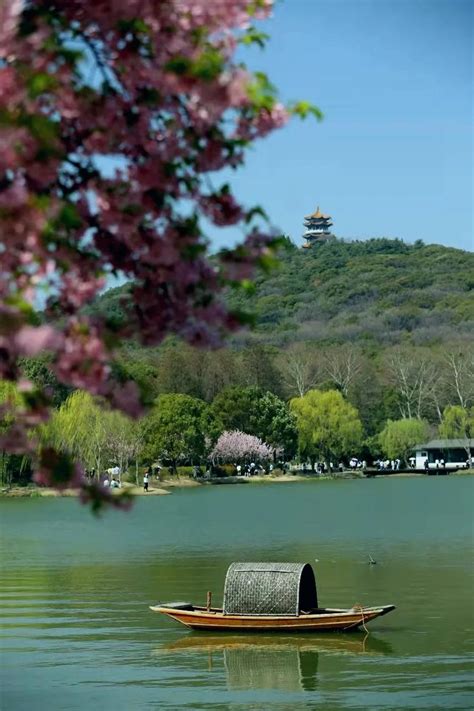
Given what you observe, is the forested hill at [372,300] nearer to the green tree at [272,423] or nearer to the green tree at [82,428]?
the green tree at [272,423]

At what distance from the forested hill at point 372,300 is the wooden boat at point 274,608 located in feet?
385

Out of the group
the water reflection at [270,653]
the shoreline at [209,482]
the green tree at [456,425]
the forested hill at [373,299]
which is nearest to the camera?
the water reflection at [270,653]

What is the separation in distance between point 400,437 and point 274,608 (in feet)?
274

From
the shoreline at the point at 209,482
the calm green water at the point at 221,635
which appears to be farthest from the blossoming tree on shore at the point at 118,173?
the shoreline at the point at 209,482

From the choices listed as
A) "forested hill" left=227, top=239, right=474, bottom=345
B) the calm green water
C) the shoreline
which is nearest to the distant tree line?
the shoreline

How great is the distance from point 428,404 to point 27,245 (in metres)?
113

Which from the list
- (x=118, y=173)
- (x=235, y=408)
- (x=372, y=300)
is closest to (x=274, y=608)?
(x=118, y=173)

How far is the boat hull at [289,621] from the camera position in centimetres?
1778

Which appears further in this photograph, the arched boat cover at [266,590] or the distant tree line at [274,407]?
the distant tree line at [274,407]

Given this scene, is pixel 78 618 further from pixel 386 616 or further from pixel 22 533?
pixel 22 533

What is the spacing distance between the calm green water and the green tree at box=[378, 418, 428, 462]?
53758 mm

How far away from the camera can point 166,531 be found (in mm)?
43375

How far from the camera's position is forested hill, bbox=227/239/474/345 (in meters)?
147

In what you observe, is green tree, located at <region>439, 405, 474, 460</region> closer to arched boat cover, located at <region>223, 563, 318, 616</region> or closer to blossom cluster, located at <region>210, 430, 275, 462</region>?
blossom cluster, located at <region>210, 430, 275, 462</region>
